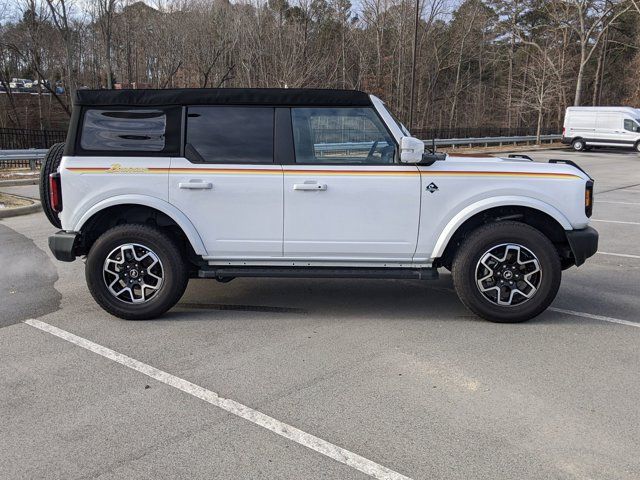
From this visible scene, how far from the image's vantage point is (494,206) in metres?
4.93

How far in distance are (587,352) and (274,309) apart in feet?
8.88

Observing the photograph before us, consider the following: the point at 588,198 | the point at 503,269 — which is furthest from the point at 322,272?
the point at 588,198

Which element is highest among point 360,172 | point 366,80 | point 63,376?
point 366,80

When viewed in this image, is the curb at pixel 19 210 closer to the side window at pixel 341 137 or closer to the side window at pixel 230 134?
the side window at pixel 230 134

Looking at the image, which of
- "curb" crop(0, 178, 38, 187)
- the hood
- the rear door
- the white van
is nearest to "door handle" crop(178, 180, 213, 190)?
the rear door

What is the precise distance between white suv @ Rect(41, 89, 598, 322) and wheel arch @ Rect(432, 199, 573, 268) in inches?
0.7

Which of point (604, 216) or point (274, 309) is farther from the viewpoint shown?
point (604, 216)

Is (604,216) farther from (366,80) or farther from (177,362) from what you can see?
(366,80)

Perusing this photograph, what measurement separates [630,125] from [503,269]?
1273 inches

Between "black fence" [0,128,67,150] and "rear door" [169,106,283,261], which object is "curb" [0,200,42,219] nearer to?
"rear door" [169,106,283,261]

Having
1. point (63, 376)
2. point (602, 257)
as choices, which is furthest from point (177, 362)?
point (602, 257)

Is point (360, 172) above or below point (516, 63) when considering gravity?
below

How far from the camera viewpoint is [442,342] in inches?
185

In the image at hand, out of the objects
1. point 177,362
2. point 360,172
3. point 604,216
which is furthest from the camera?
point 604,216
